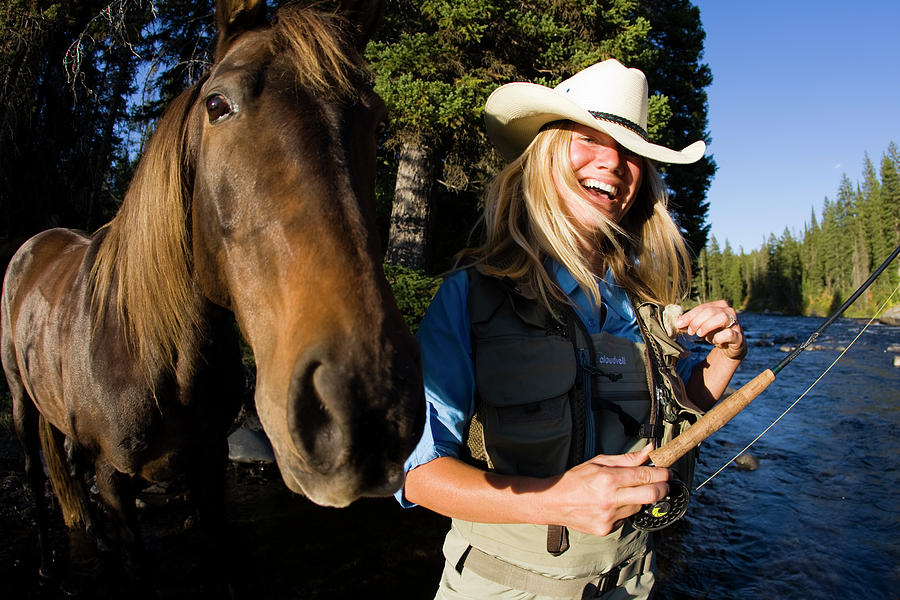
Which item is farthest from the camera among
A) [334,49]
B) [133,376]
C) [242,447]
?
[242,447]

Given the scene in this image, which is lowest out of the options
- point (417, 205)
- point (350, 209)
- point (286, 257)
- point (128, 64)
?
point (286, 257)

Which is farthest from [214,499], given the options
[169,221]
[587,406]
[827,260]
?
[827,260]

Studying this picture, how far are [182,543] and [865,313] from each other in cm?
5693

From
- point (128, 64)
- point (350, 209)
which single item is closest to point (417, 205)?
point (128, 64)

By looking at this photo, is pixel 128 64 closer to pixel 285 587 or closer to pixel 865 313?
pixel 285 587

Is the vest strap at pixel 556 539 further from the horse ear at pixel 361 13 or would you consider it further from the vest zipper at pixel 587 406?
the horse ear at pixel 361 13

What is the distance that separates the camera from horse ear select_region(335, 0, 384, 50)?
1672 mm

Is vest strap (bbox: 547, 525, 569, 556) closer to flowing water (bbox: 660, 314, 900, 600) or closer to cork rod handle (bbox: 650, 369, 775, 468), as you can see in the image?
cork rod handle (bbox: 650, 369, 775, 468)

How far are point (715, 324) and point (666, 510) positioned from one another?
581 millimetres

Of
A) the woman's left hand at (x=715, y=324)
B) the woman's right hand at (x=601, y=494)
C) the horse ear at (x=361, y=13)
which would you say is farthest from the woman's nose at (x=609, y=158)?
the woman's right hand at (x=601, y=494)

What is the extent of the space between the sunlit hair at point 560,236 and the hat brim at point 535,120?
0.29ft

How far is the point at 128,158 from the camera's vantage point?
8.34 metres

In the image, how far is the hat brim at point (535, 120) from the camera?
1.68 m

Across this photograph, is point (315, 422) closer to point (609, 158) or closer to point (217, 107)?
point (217, 107)
